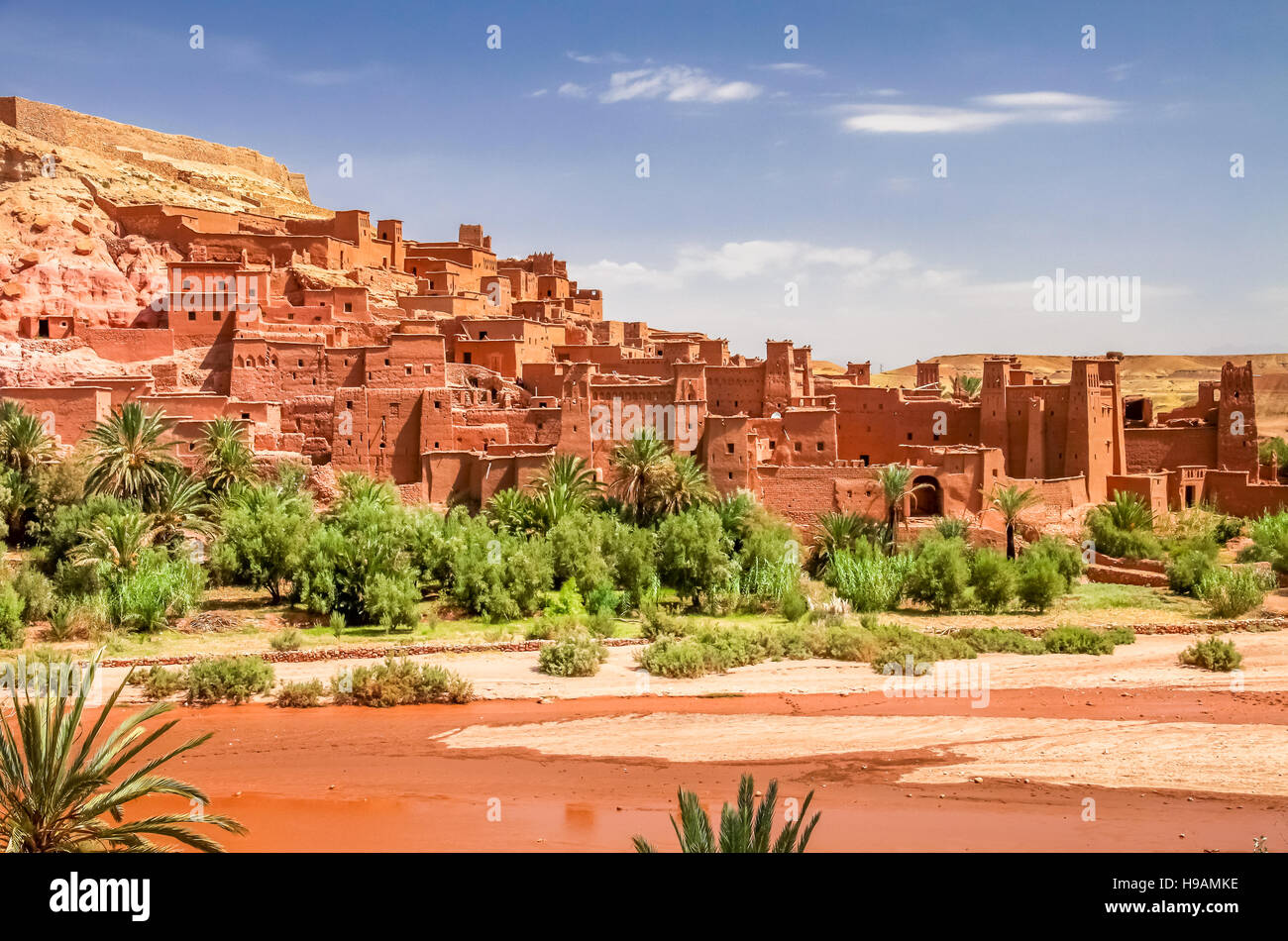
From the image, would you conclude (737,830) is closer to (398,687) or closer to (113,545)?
(398,687)

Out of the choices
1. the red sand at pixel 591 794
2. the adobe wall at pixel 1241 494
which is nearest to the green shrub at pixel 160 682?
the red sand at pixel 591 794

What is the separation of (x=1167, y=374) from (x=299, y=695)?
8958 centimetres

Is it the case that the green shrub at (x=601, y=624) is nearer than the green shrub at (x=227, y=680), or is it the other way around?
the green shrub at (x=227, y=680)

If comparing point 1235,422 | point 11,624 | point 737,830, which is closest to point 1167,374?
point 1235,422

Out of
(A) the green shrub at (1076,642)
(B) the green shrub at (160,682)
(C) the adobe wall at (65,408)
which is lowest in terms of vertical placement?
(A) the green shrub at (1076,642)

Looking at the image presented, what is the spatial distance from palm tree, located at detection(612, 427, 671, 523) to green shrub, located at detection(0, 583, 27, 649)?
45.9ft

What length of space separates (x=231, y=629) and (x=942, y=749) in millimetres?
15426

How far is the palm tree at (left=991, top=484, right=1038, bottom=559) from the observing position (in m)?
29.1

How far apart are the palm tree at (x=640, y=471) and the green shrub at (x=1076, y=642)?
33.8ft

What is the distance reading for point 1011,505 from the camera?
29062 millimetres

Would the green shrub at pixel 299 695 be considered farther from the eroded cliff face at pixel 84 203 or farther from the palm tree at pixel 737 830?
the eroded cliff face at pixel 84 203

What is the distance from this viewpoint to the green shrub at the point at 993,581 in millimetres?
26656

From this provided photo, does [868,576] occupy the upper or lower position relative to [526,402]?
lower
